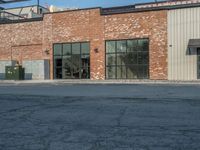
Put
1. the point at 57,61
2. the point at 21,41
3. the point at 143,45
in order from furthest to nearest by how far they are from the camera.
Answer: the point at 21,41 → the point at 57,61 → the point at 143,45

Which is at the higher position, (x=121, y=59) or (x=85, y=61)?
(x=121, y=59)

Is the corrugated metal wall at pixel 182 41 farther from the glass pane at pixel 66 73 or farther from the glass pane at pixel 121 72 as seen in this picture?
the glass pane at pixel 66 73

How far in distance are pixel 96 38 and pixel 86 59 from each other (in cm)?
234

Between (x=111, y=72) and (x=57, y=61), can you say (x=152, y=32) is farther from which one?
(x=57, y=61)

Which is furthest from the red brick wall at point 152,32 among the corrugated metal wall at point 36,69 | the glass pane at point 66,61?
the corrugated metal wall at point 36,69

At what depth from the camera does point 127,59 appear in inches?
1378

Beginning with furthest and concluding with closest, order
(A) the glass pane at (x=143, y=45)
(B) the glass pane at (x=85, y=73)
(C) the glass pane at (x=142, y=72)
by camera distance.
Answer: (B) the glass pane at (x=85, y=73)
(C) the glass pane at (x=142, y=72)
(A) the glass pane at (x=143, y=45)

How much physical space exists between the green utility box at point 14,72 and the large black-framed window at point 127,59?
870 cm

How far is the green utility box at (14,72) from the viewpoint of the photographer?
37.3 m

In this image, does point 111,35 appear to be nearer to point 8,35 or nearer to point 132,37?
point 132,37

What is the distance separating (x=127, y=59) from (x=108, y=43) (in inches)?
Answer: 96.0

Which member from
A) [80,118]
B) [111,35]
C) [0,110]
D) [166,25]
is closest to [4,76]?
[111,35]

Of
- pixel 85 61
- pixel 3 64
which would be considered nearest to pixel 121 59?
pixel 85 61

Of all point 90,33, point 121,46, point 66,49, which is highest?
point 90,33
